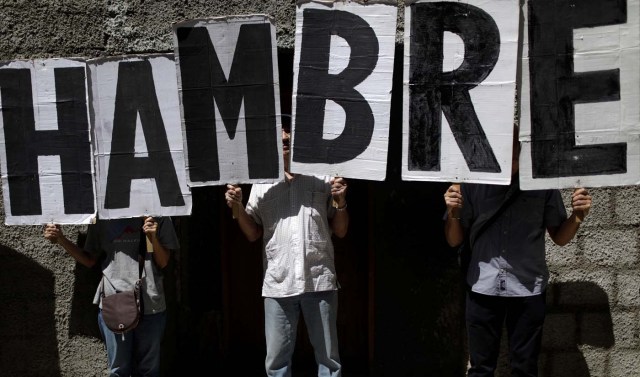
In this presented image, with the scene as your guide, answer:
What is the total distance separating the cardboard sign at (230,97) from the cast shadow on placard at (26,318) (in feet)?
5.81

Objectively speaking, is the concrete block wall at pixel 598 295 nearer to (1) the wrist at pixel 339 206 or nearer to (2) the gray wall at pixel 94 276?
(2) the gray wall at pixel 94 276

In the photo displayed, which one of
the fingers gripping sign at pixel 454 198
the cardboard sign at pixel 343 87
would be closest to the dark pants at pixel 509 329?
the fingers gripping sign at pixel 454 198

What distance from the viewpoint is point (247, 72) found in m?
3.55

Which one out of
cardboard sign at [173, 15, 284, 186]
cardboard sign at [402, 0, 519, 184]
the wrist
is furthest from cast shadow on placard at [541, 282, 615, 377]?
cardboard sign at [173, 15, 284, 186]

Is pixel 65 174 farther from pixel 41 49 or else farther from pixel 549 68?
pixel 549 68

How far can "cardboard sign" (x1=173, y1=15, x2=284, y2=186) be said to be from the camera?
11.6 feet

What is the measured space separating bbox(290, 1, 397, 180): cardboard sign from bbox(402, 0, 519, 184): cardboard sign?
4.7 inches

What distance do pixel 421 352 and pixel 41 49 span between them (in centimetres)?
323

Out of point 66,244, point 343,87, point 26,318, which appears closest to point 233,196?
point 343,87

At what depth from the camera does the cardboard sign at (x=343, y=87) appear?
11.2 feet

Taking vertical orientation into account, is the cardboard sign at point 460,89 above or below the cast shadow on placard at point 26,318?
above

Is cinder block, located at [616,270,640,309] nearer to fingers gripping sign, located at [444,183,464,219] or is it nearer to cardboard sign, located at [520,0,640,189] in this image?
cardboard sign, located at [520,0,640,189]

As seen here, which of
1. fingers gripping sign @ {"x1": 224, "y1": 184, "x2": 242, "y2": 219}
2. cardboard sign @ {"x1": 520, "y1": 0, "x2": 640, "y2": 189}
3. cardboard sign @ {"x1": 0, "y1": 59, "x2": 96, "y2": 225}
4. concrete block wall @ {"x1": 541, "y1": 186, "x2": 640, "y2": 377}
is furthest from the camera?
concrete block wall @ {"x1": 541, "y1": 186, "x2": 640, "y2": 377}

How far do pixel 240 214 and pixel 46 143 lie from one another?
3.75ft
